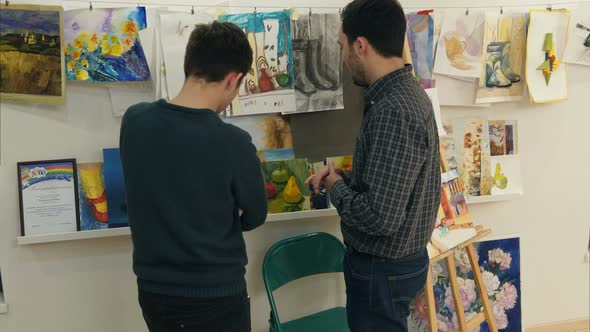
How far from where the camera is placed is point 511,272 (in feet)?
7.98

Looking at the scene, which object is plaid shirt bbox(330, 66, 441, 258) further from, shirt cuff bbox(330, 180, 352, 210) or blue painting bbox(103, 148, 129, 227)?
blue painting bbox(103, 148, 129, 227)

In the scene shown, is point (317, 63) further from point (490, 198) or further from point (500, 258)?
point (500, 258)

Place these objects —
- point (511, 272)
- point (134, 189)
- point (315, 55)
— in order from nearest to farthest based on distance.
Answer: point (134, 189) < point (315, 55) < point (511, 272)

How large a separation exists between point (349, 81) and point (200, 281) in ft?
Result: 3.63

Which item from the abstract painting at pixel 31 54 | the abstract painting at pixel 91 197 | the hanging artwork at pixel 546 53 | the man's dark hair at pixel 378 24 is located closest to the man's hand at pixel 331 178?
the man's dark hair at pixel 378 24

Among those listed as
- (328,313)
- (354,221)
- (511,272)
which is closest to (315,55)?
(354,221)

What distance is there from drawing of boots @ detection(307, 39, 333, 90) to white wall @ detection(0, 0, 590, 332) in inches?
7.2

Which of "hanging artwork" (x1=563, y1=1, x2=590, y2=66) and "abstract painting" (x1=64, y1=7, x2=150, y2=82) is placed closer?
"abstract painting" (x1=64, y1=7, x2=150, y2=82)

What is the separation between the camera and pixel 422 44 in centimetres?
209

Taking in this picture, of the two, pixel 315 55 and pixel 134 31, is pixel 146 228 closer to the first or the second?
pixel 134 31

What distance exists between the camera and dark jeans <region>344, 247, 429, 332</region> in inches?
57.9

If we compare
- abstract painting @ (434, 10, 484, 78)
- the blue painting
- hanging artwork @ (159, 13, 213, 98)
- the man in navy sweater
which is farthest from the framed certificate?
abstract painting @ (434, 10, 484, 78)

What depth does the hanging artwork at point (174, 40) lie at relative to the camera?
1810 millimetres

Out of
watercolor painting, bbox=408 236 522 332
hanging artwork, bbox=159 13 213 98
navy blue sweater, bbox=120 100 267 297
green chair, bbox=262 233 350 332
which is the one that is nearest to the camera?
navy blue sweater, bbox=120 100 267 297
